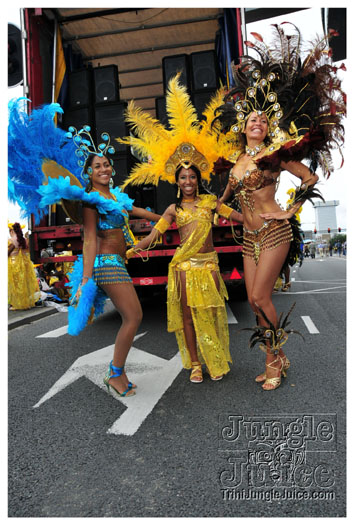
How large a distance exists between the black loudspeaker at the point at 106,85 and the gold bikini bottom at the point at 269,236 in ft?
16.7

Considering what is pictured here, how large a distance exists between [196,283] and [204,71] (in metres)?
5.21

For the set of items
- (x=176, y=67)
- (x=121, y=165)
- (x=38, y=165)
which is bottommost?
(x=38, y=165)

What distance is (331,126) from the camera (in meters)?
2.98

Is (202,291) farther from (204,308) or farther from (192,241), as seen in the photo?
(192,241)

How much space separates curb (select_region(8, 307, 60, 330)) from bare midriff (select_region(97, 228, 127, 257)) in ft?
13.9

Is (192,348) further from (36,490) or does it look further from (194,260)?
(36,490)

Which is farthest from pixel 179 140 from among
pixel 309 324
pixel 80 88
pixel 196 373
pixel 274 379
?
pixel 80 88

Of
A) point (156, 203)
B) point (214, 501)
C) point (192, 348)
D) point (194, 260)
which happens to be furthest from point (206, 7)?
point (214, 501)

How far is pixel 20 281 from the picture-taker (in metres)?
8.14

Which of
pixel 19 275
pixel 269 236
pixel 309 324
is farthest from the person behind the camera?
pixel 19 275

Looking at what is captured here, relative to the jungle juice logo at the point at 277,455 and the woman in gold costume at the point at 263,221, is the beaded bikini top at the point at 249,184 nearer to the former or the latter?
the woman in gold costume at the point at 263,221

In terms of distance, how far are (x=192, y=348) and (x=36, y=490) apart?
1718 millimetres

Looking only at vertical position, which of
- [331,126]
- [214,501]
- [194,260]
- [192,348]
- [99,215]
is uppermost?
[331,126]

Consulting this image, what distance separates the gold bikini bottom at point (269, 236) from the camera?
9.90 feet
